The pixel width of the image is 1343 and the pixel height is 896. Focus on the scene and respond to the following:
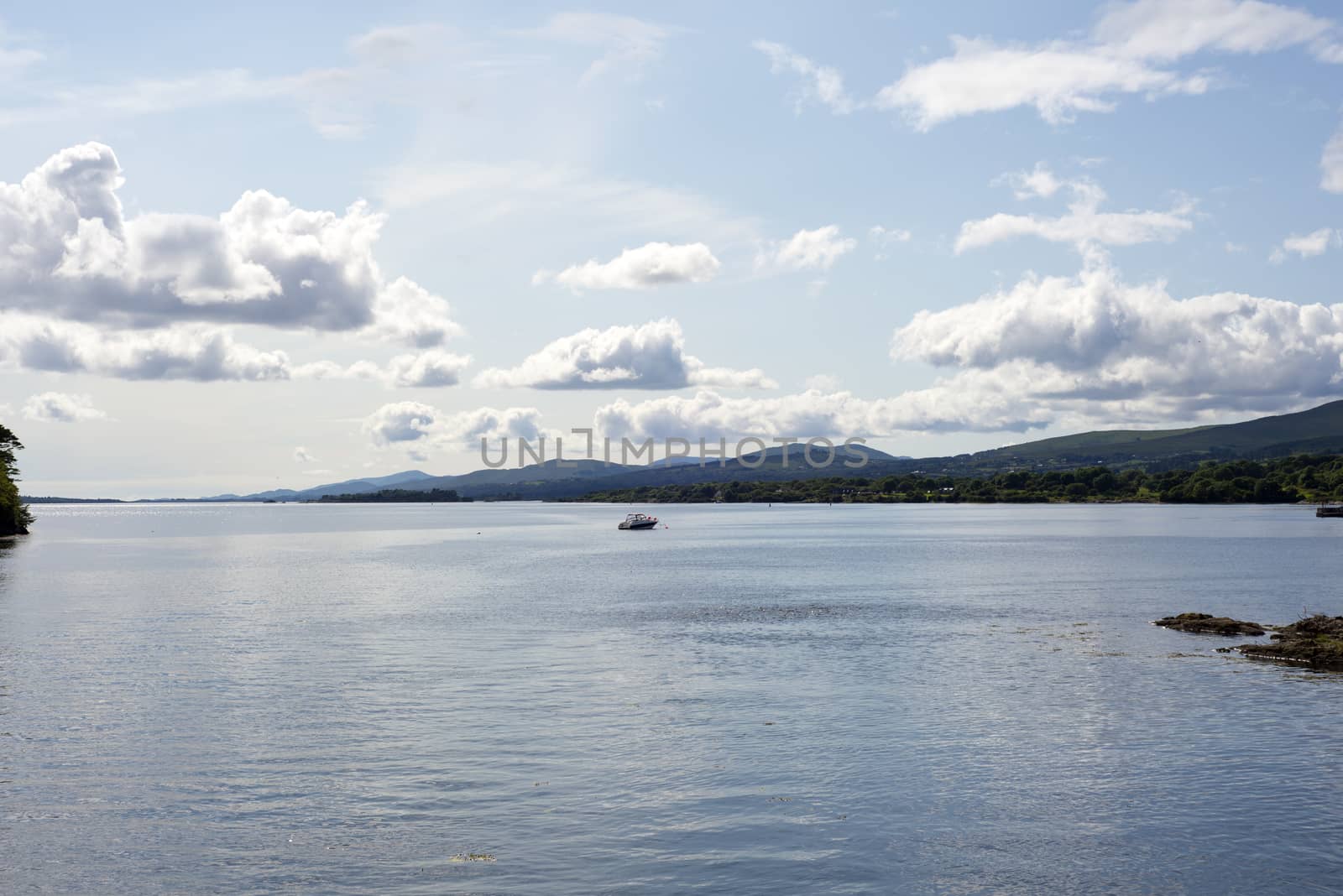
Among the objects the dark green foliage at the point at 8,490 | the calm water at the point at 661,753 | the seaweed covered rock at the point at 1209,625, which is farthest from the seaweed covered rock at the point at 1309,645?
the dark green foliage at the point at 8,490

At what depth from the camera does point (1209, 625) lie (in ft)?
208

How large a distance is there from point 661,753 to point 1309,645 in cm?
3743

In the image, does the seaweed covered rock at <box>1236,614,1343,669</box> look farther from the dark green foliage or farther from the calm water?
the dark green foliage

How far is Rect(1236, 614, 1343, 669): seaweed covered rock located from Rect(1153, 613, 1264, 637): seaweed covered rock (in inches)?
84.1

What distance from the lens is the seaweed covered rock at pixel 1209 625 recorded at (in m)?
61.8

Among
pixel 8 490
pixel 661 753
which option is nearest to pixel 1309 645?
pixel 661 753

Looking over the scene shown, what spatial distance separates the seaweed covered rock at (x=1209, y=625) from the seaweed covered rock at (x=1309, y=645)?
2135 mm

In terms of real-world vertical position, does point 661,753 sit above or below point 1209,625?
below

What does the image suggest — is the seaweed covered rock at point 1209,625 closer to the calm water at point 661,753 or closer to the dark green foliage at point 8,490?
the calm water at point 661,753

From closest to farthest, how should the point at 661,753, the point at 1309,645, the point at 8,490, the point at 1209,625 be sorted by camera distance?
the point at 661,753 → the point at 1309,645 → the point at 1209,625 → the point at 8,490

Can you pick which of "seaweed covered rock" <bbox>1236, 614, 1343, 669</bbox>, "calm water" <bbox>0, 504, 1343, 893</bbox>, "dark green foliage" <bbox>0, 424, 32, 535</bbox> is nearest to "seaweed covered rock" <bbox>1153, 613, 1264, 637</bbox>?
"calm water" <bbox>0, 504, 1343, 893</bbox>

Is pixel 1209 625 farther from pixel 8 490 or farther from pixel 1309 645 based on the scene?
pixel 8 490

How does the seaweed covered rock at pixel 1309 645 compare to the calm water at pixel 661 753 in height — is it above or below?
above

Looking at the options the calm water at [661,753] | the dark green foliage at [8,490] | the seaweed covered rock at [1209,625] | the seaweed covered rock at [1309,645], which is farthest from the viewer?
the dark green foliage at [8,490]
